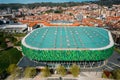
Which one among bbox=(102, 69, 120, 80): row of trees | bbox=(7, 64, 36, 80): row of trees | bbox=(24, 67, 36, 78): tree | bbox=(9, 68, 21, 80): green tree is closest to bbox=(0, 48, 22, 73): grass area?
bbox=(7, 64, 36, 80): row of trees

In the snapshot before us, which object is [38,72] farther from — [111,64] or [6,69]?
[111,64]

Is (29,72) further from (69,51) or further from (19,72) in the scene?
(69,51)

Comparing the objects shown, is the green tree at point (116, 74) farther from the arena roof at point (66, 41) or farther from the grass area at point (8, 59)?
the grass area at point (8, 59)

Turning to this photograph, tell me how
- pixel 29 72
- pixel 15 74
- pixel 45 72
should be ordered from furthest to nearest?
pixel 45 72, pixel 29 72, pixel 15 74

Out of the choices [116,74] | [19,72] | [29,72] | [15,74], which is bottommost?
[19,72]

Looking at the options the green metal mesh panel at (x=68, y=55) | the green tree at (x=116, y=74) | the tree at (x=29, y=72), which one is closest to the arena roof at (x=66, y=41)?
the green metal mesh panel at (x=68, y=55)

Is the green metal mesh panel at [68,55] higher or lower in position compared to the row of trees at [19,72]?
higher

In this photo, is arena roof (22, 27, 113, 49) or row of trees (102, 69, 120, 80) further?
arena roof (22, 27, 113, 49)

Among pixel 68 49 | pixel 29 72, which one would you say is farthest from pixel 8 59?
pixel 68 49

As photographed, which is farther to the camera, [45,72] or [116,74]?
[45,72]

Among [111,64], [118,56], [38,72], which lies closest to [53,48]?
[38,72]

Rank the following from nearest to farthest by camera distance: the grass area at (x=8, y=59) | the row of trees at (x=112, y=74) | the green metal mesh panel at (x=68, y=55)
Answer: the row of trees at (x=112, y=74) < the green metal mesh panel at (x=68, y=55) < the grass area at (x=8, y=59)

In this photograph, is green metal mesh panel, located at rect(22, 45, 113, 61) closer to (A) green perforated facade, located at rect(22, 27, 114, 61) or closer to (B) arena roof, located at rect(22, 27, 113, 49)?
(A) green perforated facade, located at rect(22, 27, 114, 61)
